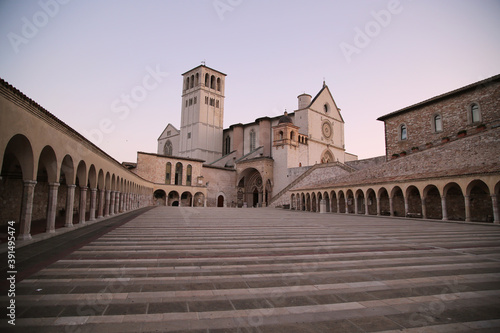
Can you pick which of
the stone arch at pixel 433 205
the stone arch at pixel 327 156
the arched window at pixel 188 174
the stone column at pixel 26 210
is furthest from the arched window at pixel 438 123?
the arched window at pixel 188 174

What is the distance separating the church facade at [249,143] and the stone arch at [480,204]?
19029 mm

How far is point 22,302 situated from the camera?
3707mm

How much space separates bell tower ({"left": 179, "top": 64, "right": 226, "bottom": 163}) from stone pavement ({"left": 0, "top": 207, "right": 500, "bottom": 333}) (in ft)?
157

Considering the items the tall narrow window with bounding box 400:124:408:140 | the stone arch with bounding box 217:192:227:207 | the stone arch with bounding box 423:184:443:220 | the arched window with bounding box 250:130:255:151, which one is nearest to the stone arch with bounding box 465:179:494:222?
the stone arch with bounding box 423:184:443:220

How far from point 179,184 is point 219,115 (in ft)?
68.1

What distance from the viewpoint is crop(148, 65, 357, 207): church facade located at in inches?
1729

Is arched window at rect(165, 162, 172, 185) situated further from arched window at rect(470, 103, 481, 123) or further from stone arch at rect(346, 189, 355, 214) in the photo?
arched window at rect(470, 103, 481, 123)

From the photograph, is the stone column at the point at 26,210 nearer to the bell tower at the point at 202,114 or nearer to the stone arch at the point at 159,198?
the stone arch at the point at 159,198

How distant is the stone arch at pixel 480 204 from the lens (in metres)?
17.4

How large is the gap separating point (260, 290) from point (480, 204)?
63.5 feet

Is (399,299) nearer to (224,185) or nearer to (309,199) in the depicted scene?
(309,199)

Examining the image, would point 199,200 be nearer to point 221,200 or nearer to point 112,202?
point 221,200

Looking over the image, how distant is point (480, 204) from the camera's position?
17906mm

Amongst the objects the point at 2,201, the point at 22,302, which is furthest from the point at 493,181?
the point at 2,201
